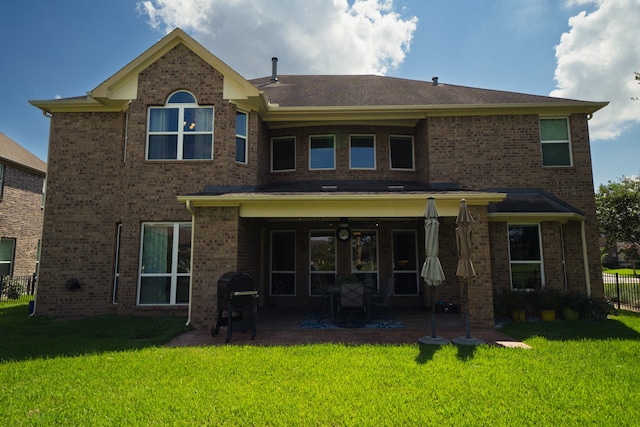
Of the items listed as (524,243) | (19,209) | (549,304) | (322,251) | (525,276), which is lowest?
(549,304)

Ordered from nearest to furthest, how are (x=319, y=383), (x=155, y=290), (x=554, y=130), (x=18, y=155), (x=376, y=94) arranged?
(x=319, y=383) < (x=155, y=290) < (x=554, y=130) < (x=376, y=94) < (x=18, y=155)

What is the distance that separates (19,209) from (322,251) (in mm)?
16092

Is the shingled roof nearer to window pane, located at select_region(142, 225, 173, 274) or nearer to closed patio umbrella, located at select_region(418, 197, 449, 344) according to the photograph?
closed patio umbrella, located at select_region(418, 197, 449, 344)

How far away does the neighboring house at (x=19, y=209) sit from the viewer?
56.3ft

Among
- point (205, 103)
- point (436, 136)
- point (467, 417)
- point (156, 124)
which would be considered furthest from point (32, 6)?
point (467, 417)

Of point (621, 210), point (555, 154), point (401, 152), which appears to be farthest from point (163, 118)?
point (621, 210)

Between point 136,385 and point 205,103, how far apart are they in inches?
325

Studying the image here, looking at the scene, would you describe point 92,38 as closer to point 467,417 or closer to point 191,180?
point 191,180

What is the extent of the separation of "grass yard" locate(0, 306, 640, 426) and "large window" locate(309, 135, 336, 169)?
24.4 ft

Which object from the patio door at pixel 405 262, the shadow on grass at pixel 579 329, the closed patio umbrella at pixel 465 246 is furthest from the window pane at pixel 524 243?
the closed patio umbrella at pixel 465 246

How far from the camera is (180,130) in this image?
10852 millimetres

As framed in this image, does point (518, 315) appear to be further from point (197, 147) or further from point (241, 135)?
point (197, 147)

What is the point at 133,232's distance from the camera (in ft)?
34.4

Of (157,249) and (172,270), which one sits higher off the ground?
(157,249)
